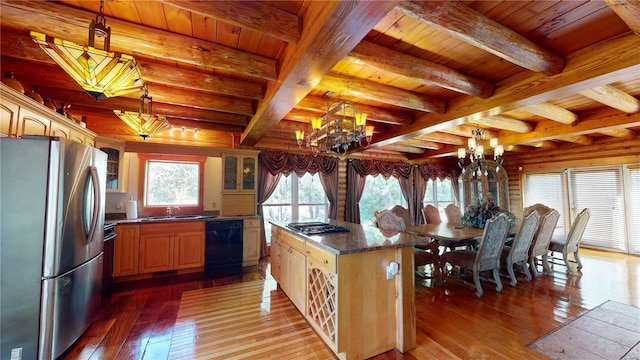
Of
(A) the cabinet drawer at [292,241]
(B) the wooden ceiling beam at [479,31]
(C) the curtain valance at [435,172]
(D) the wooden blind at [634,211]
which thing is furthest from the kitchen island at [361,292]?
(D) the wooden blind at [634,211]

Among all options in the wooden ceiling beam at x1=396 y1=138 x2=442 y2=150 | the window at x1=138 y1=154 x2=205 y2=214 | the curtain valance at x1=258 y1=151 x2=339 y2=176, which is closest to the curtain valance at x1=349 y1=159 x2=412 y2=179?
the curtain valance at x1=258 y1=151 x2=339 y2=176

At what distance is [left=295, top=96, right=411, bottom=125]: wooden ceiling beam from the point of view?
121 inches

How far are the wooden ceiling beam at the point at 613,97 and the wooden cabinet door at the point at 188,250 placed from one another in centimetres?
540

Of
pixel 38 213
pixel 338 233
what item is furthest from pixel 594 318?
pixel 38 213

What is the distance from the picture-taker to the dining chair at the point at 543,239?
3.66 metres

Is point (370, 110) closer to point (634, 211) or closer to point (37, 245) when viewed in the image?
point (37, 245)

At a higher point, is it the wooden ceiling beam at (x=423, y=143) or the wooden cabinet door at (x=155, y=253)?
the wooden ceiling beam at (x=423, y=143)

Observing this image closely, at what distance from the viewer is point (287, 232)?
2953 millimetres

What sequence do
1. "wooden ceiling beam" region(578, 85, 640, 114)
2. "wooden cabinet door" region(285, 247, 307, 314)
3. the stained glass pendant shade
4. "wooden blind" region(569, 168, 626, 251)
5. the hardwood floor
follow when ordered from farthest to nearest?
"wooden blind" region(569, 168, 626, 251)
"wooden ceiling beam" region(578, 85, 640, 114)
"wooden cabinet door" region(285, 247, 307, 314)
the hardwood floor
the stained glass pendant shade

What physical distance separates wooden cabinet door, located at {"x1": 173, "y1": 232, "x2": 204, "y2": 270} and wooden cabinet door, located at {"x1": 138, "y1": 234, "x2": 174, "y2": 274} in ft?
0.27

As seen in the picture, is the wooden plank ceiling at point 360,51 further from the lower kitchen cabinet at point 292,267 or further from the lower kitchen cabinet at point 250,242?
the lower kitchen cabinet at point 250,242

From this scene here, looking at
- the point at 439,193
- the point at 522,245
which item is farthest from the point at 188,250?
the point at 439,193

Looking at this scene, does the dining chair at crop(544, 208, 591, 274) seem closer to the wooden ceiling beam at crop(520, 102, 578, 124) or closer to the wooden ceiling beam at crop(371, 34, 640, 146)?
the wooden ceiling beam at crop(520, 102, 578, 124)

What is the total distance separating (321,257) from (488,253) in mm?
2428
